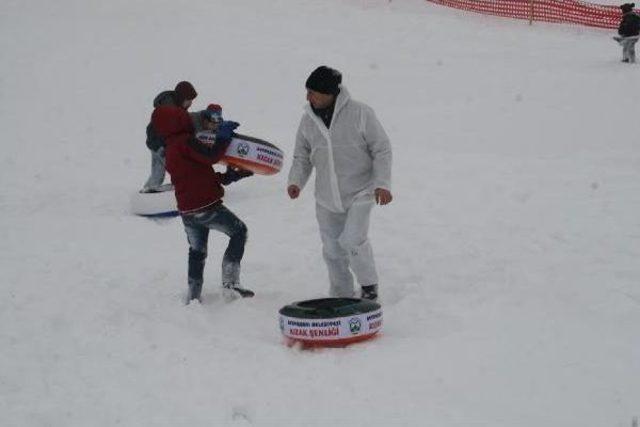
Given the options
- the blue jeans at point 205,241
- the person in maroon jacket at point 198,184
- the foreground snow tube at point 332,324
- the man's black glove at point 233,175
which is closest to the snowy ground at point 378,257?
the foreground snow tube at point 332,324

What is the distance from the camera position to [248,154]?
21.7 ft

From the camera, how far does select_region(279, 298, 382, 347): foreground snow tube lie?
5598 mm

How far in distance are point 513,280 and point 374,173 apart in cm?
168

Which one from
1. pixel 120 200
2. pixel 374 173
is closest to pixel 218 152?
pixel 374 173

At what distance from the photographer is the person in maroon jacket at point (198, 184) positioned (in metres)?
6.41

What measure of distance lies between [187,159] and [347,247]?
1490mm

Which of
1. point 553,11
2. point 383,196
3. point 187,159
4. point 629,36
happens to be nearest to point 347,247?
point 383,196

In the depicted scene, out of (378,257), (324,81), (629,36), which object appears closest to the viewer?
(324,81)

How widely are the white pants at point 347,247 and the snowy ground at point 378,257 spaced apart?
0.43m

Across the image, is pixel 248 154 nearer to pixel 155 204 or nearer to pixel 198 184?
pixel 198 184

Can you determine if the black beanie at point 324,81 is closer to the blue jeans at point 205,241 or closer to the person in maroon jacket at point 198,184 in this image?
the person in maroon jacket at point 198,184

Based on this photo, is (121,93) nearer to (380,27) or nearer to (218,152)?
(380,27)

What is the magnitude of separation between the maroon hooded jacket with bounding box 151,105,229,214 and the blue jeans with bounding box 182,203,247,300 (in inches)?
5.8

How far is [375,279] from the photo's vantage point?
21.4 feet
